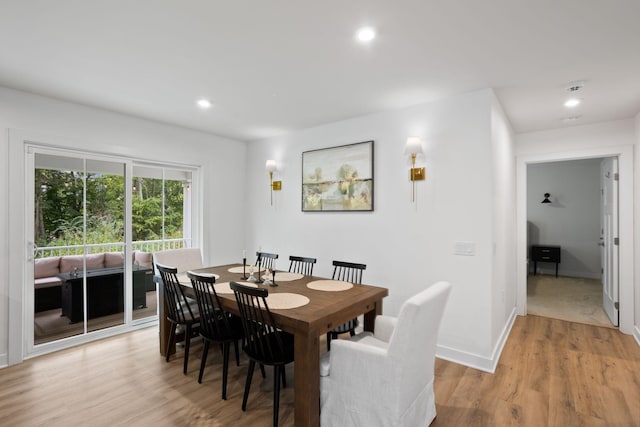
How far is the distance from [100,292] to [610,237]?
6258 millimetres

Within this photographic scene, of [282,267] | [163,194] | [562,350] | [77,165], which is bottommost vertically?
[562,350]

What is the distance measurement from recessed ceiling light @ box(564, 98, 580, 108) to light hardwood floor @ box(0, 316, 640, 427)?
99.7 inches

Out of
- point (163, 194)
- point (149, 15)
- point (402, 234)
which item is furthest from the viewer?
point (163, 194)

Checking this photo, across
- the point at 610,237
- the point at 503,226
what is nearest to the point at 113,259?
the point at 503,226

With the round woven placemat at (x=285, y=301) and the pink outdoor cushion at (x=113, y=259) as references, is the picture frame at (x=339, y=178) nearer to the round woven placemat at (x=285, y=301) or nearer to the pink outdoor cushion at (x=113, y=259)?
the round woven placemat at (x=285, y=301)

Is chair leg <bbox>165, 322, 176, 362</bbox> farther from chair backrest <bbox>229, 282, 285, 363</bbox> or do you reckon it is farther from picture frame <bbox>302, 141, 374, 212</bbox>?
picture frame <bbox>302, 141, 374, 212</bbox>

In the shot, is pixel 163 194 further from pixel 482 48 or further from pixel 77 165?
pixel 482 48

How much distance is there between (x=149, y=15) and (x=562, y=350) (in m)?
4.60

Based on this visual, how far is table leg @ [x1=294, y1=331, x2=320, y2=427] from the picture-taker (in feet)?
6.30

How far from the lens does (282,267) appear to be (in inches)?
185

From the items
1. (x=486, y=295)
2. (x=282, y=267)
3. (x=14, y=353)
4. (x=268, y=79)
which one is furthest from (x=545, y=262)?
(x=14, y=353)

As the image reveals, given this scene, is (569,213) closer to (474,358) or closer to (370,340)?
(474,358)

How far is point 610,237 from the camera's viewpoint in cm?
409

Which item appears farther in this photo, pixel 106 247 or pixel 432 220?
pixel 106 247
